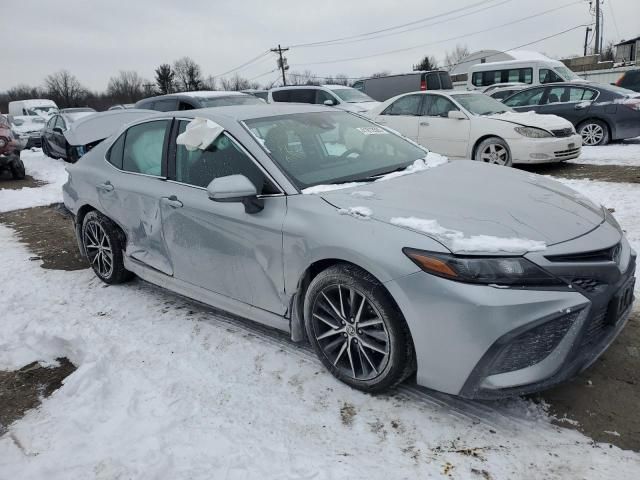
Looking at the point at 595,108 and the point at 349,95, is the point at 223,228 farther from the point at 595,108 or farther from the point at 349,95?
the point at 349,95

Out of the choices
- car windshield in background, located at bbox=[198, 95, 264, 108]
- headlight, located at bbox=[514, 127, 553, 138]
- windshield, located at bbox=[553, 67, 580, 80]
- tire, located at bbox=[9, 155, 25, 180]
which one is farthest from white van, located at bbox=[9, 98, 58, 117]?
headlight, located at bbox=[514, 127, 553, 138]

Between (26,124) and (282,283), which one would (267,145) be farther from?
(26,124)

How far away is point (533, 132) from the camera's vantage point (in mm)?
8453

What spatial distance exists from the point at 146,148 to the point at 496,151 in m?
6.41

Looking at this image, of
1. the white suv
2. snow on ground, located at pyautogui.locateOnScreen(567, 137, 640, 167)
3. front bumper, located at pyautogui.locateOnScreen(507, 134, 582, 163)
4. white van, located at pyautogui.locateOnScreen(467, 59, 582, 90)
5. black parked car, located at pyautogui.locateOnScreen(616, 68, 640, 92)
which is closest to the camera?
front bumper, located at pyautogui.locateOnScreen(507, 134, 582, 163)

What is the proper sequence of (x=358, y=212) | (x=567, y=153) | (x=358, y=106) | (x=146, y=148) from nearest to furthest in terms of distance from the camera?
(x=358, y=212) < (x=146, y=148) < (x=567, y=153) < (x=358, y=106)

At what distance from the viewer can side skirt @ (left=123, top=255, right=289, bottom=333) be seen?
3.18 meters

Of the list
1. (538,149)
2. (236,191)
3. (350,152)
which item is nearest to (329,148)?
(350,152)

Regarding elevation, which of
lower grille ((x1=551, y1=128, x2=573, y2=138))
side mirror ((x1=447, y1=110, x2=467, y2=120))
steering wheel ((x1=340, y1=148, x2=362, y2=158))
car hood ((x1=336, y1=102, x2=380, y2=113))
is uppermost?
car hood ((x1=336, y1=102, x2=380, y2=113))

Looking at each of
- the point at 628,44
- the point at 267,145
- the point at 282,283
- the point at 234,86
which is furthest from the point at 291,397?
the point at 234,86

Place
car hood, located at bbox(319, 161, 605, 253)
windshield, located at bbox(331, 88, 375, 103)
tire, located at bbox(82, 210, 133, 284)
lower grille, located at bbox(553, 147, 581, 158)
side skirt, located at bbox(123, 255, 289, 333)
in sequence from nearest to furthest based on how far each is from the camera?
1. car hood, located at bbox(319, 161, 605, 253)
2. side skirt, located at bbox(123, 255, 289, 333)
3. tire, located at bbox(82, 210, 133, 284)
4. lower grille, located at bbox(553, 147, 581, 158)
5. windshield, located at bbox(331, 88, 375, 103)

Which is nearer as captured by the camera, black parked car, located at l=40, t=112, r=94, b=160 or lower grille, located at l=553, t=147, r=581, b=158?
lower grille, located at l=553, t=147, r=581, b=158

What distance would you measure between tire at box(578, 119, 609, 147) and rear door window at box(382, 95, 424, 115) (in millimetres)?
3958

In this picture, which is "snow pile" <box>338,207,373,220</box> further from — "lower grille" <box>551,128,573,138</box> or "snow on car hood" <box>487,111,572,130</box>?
"lower grille" <box>551,128,573,138</box>
